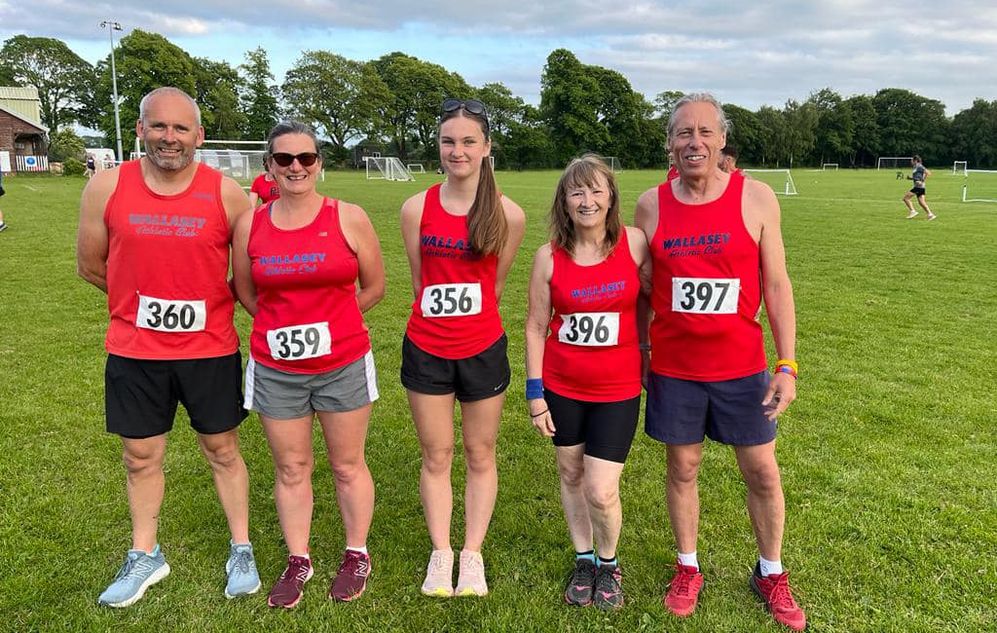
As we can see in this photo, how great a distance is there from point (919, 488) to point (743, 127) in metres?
78.6

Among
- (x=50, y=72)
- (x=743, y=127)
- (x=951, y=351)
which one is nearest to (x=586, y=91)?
(x=743, y=127)

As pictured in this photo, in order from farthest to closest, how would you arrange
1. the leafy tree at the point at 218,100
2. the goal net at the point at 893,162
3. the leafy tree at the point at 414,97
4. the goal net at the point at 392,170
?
the goal net at the point at 893,162, the leafy tree at the point at 414,97, the leafy tree at the point at 218,100, the goal net at the point at 392,170

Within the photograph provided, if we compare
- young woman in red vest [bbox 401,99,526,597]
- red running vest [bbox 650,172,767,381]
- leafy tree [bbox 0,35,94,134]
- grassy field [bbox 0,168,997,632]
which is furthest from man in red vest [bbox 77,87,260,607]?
leafy tree [bbox 0,35,94,134]

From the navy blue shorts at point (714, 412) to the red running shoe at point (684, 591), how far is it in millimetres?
667

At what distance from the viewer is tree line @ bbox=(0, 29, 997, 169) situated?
64.1m

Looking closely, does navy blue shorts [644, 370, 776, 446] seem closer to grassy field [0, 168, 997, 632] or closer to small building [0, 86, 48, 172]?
grassy field [0, 168, 997, 632]

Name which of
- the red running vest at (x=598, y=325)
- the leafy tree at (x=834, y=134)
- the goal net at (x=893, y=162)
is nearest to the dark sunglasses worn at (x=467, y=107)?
the red running vest at (x=598, y=325)

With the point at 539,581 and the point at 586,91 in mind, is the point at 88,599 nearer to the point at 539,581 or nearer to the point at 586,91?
the point at 539,581

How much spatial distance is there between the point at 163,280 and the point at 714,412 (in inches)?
90.7

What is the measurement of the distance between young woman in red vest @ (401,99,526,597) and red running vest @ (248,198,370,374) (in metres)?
0.29

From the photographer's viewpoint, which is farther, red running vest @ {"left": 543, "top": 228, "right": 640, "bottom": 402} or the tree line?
the tree line

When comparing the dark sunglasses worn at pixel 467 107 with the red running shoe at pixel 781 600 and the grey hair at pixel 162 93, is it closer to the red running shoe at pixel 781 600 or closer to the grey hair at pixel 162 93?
the grey hair at pixel 162 93

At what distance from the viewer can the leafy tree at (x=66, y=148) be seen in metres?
43.9

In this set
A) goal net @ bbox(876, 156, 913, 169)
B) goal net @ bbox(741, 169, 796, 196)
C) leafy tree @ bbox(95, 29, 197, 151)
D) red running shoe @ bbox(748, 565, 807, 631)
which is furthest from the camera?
goal net @ bbox(876, 156, 913, 169)
